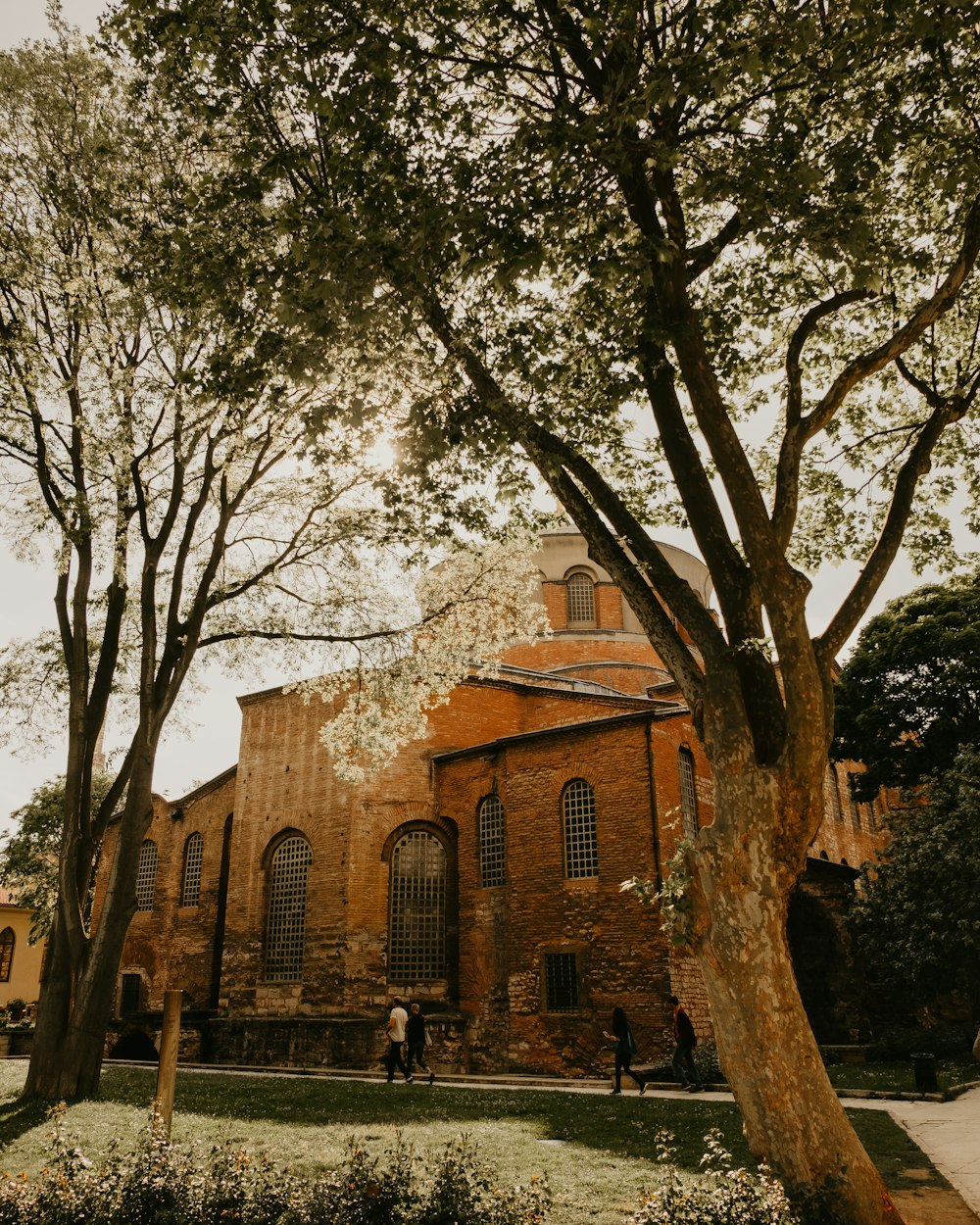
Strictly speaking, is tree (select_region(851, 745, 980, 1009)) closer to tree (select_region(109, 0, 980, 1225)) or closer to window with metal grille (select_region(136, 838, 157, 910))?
tree (select_region(109, 0, 980, 1225))

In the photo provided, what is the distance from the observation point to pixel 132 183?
970 cm

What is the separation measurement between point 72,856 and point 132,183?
8504 mm

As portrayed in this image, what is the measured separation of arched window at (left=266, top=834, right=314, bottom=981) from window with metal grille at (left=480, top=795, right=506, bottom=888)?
458cm

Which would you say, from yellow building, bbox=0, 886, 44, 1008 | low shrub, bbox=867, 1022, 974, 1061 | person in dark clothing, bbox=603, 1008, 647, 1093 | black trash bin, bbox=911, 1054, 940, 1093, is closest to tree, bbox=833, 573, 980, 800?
low shrub, bbox=867, 1022, 974, 1061

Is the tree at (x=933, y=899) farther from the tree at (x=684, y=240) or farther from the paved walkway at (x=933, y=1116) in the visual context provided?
the tree at (x=684, y=240)

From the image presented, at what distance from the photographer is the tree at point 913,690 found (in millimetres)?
23031

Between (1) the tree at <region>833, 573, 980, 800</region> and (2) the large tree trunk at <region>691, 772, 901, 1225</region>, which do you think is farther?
(1) the tree at <region>833, 573, 980, 800</region>

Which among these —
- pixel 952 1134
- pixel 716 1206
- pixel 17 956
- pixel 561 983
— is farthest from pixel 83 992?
pixel 17 956

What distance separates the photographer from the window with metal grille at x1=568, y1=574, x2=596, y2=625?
1209 inches

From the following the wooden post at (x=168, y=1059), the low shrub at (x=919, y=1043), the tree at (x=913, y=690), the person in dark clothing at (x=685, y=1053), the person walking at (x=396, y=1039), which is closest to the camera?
the wooden post at (x=168, y=1059)

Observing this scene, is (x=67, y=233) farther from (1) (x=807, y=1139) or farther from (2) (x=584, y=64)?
(1) (x=807, y=1139)

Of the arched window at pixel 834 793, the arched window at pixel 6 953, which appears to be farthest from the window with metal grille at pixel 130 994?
the arched window at pixel 834 793

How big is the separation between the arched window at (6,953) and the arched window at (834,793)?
1445 inches

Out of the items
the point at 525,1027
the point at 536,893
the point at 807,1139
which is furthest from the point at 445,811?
the point at 807,1139
